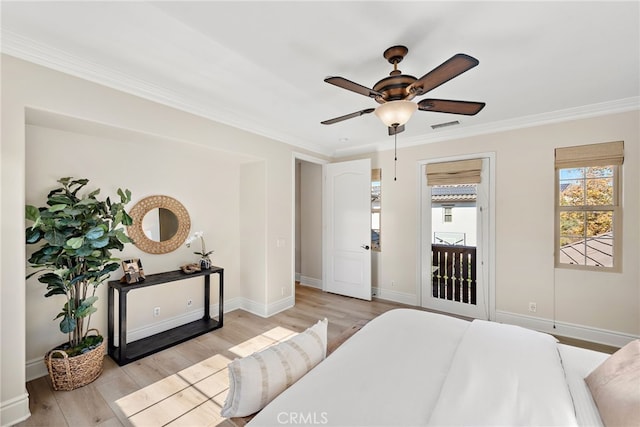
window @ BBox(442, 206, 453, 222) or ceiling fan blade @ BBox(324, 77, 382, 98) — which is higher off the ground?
ceiling fan blade @ BBox(324, 77, 382, 98)

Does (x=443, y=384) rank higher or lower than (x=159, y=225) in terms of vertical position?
lower

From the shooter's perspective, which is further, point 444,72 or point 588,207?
point 588,207

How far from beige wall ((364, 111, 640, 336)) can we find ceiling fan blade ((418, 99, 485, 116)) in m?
1.91

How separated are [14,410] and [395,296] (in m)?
4.11

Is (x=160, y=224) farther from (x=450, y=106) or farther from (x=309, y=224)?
(x=450, y=106)

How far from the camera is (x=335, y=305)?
4145 millimetres

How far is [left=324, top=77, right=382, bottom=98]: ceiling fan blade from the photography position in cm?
158

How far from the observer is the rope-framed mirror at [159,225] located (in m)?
2.93

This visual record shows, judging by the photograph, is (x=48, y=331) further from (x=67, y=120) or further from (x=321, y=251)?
(x=321, y=251)

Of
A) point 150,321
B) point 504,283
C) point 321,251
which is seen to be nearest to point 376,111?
point 504,283

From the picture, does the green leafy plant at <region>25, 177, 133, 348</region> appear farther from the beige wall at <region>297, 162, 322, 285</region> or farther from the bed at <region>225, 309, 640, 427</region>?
the beige wall at <region>297, 162, 322, 285</region>

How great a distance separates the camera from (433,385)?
1258 mm

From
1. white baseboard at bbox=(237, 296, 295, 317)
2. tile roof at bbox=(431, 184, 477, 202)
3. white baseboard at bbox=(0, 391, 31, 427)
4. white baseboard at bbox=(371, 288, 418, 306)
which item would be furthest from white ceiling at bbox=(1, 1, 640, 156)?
white baseboard at bbox=(371, 288, 418, 306)

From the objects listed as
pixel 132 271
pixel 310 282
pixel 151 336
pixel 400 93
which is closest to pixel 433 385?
pixel 400 93
